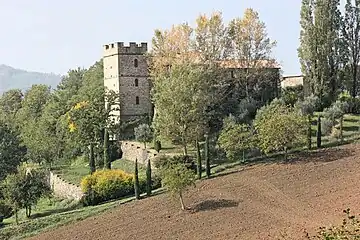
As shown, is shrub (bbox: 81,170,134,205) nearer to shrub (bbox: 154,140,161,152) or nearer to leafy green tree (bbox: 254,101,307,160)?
shrub (bbox: 154,140,161,152)

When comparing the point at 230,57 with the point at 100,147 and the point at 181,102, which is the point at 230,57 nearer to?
the point at 181,102

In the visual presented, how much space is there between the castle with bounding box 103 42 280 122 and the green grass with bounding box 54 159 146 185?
5.37 metres

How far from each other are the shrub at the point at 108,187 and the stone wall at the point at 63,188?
1.80 meters

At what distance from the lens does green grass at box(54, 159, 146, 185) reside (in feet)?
143

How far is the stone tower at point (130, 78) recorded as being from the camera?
170 ft

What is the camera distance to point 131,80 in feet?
171

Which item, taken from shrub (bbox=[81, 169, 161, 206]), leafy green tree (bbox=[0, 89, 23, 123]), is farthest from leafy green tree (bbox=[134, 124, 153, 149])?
leafy green tree (bbox=[0, 89, 23, 123])

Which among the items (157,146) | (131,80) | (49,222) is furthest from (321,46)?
(49,222)

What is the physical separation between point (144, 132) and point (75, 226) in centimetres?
1553

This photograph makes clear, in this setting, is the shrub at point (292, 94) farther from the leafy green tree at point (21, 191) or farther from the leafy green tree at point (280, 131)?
the leafy green tree at point (21, 191)

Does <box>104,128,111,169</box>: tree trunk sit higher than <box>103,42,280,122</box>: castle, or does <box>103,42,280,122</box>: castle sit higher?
<box>103,42,280,122</box>: castle

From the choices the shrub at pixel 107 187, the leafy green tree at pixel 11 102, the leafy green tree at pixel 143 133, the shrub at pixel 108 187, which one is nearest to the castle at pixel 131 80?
the leafy green tree at pixel 143 133

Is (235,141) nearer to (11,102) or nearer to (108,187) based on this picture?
(108,187)

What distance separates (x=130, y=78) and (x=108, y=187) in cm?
1588
